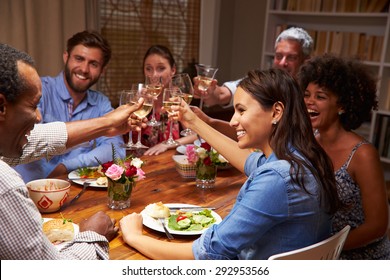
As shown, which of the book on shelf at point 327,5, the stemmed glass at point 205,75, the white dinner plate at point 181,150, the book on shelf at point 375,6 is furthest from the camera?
the book on shelf at point 327,5

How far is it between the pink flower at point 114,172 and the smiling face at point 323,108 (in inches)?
33.9

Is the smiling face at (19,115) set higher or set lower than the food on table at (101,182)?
higher

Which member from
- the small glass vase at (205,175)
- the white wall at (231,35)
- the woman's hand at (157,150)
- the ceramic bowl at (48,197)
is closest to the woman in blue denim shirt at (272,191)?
the ceramic bowl at (48,197)

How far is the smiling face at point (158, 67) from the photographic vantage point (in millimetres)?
2770

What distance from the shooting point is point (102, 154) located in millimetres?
2092

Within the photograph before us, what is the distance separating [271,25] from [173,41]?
→ 1065 mm

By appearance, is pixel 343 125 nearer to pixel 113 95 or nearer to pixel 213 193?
pixel 213 193

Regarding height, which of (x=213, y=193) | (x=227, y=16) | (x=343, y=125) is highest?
(x=227, y=16)

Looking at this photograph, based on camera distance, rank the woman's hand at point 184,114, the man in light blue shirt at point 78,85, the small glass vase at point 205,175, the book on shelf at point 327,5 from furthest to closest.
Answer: the book on shelf at point 327,5 → the man in light blue shirt at point 78,85 → the small glass vase at point 205,175 → the woman's hand at point 184,114

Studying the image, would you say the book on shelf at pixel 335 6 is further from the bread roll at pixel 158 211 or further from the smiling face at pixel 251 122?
the bread roll at pixel 158 211

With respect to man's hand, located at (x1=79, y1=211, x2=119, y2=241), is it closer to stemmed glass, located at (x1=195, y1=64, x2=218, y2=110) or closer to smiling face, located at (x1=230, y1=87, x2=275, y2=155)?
smiling face, located at (x1=230, y1=87, x2=275, y2=155)

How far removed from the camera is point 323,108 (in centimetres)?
177

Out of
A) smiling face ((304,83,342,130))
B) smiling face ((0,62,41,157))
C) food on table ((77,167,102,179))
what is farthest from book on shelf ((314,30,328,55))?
smiling face ((0,62,41,157))
